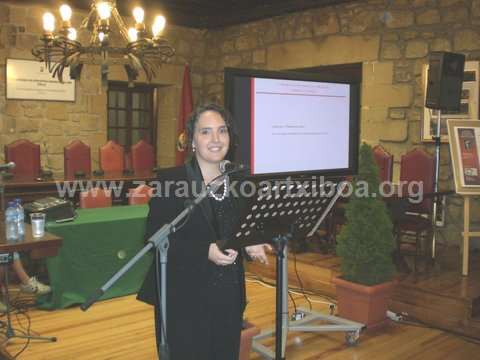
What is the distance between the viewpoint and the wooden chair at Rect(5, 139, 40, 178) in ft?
19.8

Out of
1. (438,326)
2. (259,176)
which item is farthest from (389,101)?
(259,176)

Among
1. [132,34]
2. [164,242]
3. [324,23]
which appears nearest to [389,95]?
[324,23]

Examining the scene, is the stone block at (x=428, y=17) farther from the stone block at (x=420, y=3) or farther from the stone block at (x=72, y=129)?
the stone block at (x=72, y=129)

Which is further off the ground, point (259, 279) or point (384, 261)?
point (384, 261)

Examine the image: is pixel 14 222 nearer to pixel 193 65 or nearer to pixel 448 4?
pixel 448 4

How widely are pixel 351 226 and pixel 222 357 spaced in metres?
1.69

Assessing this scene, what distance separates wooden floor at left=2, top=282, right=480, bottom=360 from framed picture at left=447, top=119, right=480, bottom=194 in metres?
1.30

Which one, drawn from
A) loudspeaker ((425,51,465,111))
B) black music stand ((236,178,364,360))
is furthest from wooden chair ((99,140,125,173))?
black music stand ((236,178,364,360))

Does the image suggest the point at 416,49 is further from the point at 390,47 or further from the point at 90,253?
the point at 90,253

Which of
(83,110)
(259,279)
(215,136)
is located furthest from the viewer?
(83,110)

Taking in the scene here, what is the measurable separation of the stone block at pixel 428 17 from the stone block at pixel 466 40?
31 cm

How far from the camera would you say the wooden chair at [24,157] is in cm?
A: 603

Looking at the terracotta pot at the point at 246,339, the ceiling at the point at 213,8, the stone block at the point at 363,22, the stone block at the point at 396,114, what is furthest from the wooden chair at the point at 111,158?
the terracotta pot at the point at 246,339

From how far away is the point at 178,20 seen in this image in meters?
8.25
